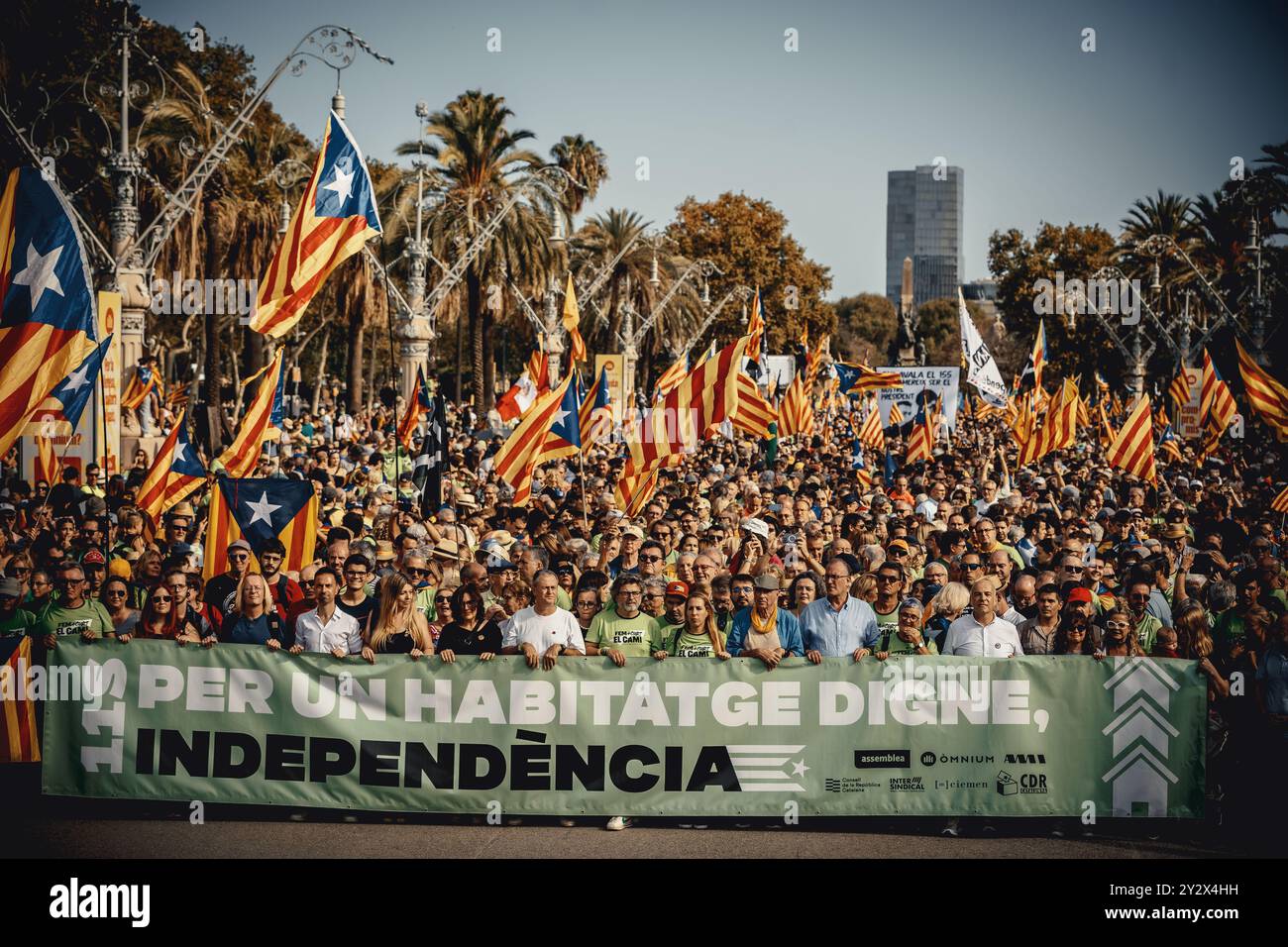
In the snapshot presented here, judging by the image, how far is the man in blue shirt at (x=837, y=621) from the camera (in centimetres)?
818

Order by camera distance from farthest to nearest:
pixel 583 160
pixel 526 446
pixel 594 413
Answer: pixel 583 160 → pixel 594 413 → pixel 526 446

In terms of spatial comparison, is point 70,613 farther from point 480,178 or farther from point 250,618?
point 480,178

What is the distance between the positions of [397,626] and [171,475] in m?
5.84

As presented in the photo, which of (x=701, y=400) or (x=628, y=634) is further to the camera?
(x=701, y=400)

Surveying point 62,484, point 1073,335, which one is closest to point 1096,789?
point 62,484

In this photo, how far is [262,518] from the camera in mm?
10141

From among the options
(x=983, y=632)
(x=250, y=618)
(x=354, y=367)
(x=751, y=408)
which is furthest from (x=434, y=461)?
(x=354, y=367)

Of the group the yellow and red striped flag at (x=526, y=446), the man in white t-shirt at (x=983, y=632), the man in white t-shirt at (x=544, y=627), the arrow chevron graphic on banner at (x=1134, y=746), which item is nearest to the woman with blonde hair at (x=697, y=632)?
the man in white t-shirt at (x=544, y=627)

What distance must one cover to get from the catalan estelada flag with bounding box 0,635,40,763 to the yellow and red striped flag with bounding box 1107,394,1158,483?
13.4 m

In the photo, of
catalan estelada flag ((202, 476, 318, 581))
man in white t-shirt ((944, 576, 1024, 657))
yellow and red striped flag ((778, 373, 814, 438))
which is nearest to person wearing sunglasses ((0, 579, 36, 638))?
catalan estelada flag ((202, 476, 318, 581))

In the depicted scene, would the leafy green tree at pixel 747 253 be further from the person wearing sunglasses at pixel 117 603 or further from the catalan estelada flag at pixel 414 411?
the person wearing sunglasses at pixel 117 603

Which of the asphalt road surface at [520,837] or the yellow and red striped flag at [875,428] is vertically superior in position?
the yellow and red striped flag at [875,428]

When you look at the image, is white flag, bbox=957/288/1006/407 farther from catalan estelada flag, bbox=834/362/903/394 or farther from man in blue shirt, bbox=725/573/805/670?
man in blue shirt, bbox=725/573/805/670

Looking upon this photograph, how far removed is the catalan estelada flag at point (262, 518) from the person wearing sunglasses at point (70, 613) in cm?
158
